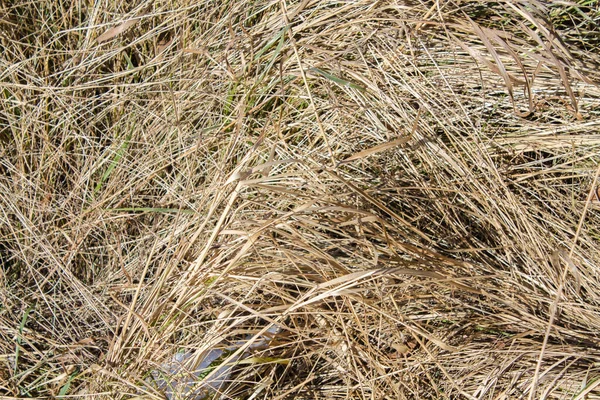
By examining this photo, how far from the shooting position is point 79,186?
5.51 feet

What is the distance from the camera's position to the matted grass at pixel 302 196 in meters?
1.39

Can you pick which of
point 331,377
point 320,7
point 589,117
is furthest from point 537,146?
point 331,377

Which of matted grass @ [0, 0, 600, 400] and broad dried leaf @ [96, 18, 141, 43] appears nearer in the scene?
matted grass @ [0, 0, 600, 400]

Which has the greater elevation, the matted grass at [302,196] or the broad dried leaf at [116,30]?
the broad dried leaf at [116,30]

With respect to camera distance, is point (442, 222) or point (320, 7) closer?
point (442, 222)

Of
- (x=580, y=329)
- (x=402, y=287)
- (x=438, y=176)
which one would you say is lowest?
(x=580, y=329)

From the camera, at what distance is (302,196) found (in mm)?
1347

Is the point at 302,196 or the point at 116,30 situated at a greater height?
the point at 116,30

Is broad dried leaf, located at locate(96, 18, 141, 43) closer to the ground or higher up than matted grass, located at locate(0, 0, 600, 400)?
higher up

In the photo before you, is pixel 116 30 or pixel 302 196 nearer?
pixel 302 196

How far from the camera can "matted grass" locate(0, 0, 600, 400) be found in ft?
4.56

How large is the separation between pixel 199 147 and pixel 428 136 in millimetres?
613

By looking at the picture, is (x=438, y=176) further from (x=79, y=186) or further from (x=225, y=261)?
(x=79, y=186)

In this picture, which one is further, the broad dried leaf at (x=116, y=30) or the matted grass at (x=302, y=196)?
the broad dried leaf at (x=116, y=30)
